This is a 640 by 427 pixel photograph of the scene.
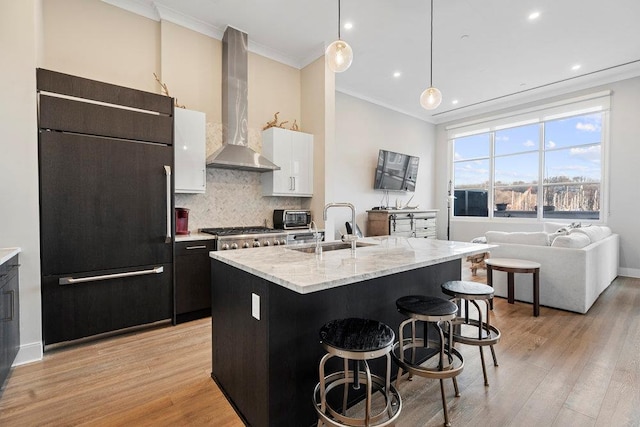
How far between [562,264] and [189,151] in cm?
457

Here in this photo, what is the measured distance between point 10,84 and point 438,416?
12.5ft

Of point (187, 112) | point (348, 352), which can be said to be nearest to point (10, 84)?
point (187, 112)

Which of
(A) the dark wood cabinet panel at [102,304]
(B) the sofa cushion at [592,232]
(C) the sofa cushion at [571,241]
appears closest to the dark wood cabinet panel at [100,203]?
(A) the dark wood cabinet panel at [102,304]

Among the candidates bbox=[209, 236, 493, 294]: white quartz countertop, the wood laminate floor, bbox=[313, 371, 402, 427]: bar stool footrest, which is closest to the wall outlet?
bbox=[209, 236, 493, 294]: white quartz countertop

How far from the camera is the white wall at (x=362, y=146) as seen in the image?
568cm

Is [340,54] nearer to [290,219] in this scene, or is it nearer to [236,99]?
[236,99]

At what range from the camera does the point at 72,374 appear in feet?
7.16

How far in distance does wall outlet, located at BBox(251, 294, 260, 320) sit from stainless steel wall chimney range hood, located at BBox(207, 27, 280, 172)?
2420 millimetres

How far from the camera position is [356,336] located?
1.43 m

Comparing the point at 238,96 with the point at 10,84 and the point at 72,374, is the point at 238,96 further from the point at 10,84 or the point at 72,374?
the point at 72,374

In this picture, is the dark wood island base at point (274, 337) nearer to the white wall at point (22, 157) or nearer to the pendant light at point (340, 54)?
the white wall at point (22, 157)

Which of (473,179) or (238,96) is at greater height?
(238,96)

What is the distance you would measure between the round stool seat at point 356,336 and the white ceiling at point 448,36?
342 centimetres

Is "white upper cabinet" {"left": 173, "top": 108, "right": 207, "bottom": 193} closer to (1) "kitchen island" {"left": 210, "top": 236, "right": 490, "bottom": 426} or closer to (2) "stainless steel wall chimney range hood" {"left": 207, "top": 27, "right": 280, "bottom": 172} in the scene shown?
(2) "stainless steel wall chimney range hood" {"left": 207, "top": 27, "right": 280, "bottom": 172}
